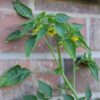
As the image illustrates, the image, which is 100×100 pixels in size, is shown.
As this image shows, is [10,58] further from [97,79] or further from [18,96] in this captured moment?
[97,79]

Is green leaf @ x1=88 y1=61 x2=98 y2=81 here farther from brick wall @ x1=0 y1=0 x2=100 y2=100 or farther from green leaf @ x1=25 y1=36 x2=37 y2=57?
green leaf @ x1=25 y1=36 x2=37 y2=57

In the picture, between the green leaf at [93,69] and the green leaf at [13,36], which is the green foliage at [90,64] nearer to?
the green leaf at [93,69]

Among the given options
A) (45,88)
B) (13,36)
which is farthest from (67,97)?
(13,36)

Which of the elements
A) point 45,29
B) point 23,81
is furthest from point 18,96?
point 45,29

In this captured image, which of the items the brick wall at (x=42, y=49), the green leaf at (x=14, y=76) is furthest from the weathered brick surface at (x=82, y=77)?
the green leaf at (x=14, y=76)

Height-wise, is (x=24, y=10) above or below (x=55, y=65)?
above

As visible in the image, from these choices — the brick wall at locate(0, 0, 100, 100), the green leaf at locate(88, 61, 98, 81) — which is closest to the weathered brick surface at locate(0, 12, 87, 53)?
the brick wall at locate(0, 0, 100, 100)
